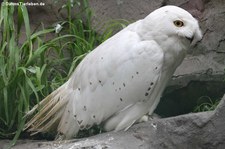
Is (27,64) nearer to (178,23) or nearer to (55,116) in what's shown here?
(55,116)

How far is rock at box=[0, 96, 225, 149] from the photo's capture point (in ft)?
11.1

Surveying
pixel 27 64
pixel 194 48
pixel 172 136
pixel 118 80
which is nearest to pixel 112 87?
pixel 118 80

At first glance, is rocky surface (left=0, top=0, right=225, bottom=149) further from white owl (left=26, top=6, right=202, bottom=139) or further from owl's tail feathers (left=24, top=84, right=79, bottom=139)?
white owl (left=26, top=6, right=202, bottom=139)

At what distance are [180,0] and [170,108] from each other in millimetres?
1091

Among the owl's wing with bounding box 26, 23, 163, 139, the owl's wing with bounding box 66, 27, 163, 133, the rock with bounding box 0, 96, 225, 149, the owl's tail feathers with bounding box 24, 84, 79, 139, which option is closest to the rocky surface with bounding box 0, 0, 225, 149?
the owl's tail feathers with bounding box 24, 84, 79, 139

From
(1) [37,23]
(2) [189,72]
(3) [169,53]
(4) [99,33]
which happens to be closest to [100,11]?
(4) [99,33]

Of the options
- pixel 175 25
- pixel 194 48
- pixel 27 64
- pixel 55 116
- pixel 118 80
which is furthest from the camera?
pixel 194 48

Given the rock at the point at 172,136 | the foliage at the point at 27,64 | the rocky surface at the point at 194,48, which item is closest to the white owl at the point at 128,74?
the rock at the point at 172,136

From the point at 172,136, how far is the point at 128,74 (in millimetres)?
435

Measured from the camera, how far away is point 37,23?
522 cm

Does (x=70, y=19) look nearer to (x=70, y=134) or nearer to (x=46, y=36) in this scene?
(x=46, y=36)

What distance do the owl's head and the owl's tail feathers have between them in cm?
71

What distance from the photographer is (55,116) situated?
12.6 feet

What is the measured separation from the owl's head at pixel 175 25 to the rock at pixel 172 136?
419mm
